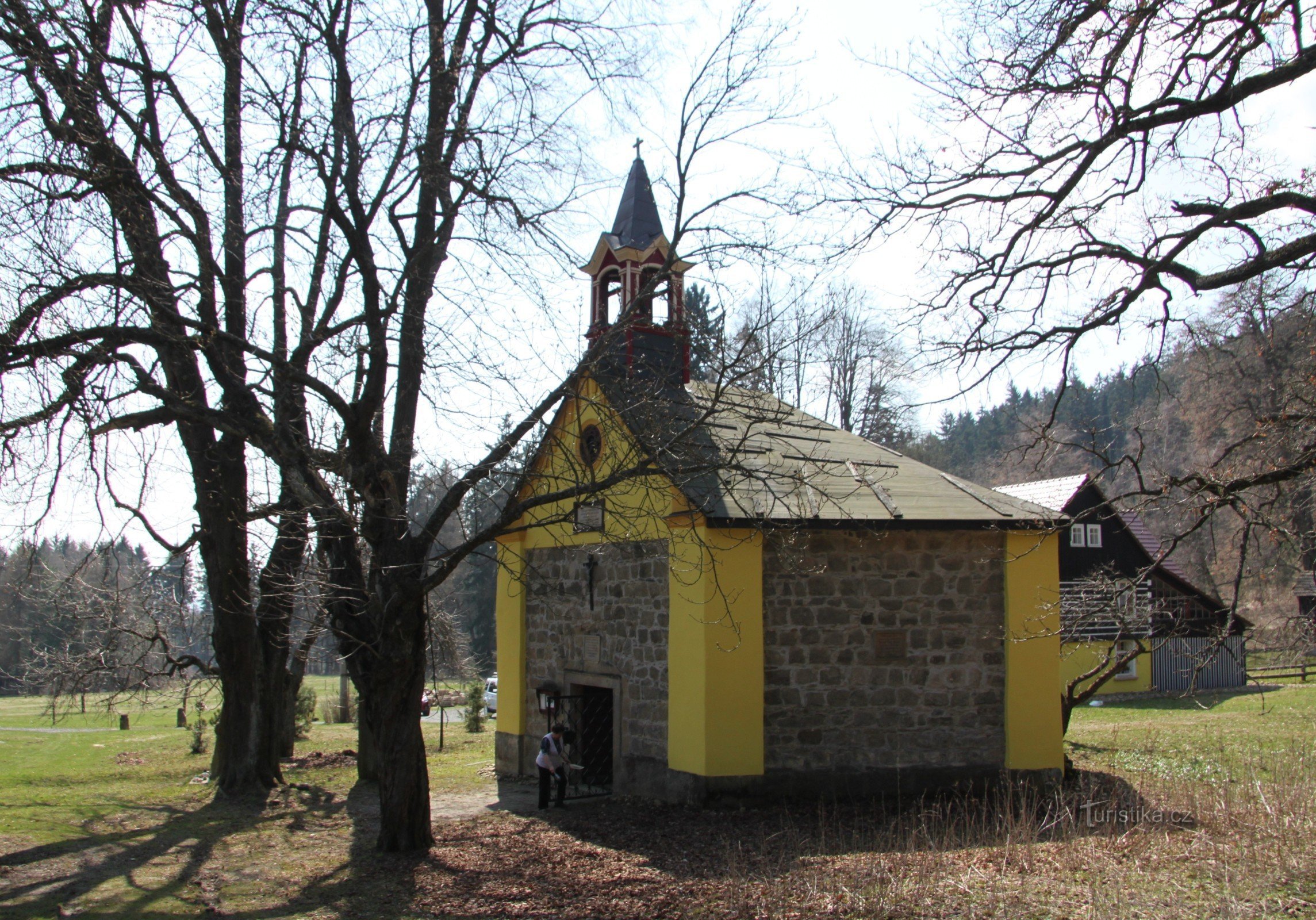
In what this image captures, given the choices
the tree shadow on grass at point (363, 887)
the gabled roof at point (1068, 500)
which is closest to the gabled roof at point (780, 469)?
the tree shadow on grass at point (363, 887)

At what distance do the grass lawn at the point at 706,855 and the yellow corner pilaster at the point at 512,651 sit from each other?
5.17ft

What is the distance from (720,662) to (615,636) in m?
2.20

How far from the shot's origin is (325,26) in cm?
853

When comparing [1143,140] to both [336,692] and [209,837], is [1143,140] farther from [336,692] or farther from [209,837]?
[336,692]

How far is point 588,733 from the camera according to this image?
12922 millimetres

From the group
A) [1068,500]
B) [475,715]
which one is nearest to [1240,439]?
[1068,500]

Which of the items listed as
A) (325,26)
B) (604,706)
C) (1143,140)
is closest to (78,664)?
(604,706)

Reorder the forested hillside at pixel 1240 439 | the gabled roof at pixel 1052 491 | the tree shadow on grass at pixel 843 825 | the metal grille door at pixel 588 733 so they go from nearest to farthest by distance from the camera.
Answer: the forested hillside at pixel 1240 439
the tree shadow on grass at pixel 843 825
the metal grille door at pixel 588 733
the gabled roof at pixel 1052 491

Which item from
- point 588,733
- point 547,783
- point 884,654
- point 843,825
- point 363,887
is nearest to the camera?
point 363,887

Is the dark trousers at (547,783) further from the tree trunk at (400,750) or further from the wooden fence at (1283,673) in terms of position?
the wooden fence at (1283,673)

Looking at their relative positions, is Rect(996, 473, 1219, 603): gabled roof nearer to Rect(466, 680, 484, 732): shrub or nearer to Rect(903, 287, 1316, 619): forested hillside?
Rect(903, 287, 1316, 619): forested hillside

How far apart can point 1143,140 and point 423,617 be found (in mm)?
6992

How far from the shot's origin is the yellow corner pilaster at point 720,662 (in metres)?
10.2

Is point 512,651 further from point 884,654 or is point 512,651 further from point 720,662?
point 884,654
